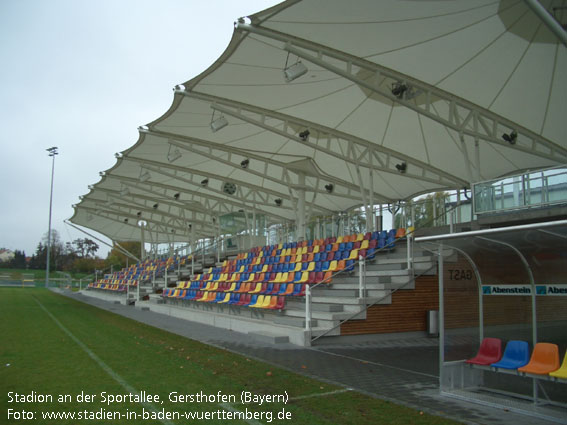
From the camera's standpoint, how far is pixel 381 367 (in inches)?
361

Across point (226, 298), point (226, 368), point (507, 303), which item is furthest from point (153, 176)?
point (507, 303)

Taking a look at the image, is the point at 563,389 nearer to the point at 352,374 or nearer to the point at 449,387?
the point at 449,387

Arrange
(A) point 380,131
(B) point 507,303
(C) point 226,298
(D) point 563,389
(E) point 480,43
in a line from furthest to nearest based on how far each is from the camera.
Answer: (A) point 380,131 → (C) point 226,298 → (E) point 480,43 → (B) point 507,303 → (D) point 563,389

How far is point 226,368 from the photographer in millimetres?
8844

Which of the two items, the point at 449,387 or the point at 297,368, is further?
the point at 297,368

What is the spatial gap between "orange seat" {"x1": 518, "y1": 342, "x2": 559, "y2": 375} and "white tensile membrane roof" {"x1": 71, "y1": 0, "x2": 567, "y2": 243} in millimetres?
8268

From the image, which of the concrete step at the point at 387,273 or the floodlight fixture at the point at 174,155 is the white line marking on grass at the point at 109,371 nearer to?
the concrete step at the point at 387,273

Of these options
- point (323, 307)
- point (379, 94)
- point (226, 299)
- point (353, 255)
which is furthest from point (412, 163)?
point (323, 307)

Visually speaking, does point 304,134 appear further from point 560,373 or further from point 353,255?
point 560,373

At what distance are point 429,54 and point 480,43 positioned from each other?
54.6 inches

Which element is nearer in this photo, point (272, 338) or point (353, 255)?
point (272, 338)

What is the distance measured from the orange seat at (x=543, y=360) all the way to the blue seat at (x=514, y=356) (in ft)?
0.54

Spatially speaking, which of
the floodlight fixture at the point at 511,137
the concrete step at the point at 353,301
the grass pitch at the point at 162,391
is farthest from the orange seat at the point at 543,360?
the floodlight fixture at the point at 511,137

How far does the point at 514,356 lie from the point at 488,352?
0.44 metres
